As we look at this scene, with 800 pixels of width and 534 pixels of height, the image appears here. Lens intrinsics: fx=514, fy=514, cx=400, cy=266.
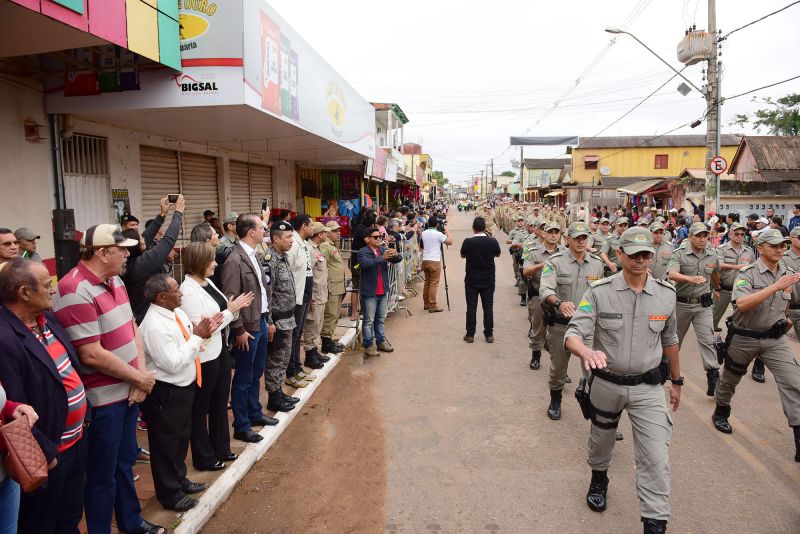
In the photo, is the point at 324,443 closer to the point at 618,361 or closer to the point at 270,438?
the point at 270,438

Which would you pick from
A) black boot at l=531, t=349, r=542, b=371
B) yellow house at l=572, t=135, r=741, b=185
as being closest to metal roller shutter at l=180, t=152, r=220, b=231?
black boot at l=531, t=349, r=542, b=371

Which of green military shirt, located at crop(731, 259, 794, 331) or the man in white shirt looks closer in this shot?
green military shirt, located at crop(731, 259, 794, 331)

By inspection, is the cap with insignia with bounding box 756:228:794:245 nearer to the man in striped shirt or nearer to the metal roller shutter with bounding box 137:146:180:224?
the man in striped shirt

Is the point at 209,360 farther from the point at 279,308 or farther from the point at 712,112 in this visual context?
the point at 712,112

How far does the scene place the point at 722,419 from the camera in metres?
5.05

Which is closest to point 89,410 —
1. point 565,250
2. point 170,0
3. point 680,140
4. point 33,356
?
point 33,356

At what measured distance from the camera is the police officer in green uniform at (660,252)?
7.35 m

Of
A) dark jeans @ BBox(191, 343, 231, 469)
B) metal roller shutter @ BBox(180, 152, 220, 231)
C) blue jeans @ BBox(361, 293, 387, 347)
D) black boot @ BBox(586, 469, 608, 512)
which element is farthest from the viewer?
metal roller shutter @ BBox(180, 152, 220, 231)

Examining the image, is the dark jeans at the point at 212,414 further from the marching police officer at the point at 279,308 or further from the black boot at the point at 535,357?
the black boot at the point at 535,357

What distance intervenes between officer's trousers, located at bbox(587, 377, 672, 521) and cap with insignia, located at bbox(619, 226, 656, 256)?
3.08ft

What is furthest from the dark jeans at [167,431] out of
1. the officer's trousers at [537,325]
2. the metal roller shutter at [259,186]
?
the metal roller shutter at [259,186]

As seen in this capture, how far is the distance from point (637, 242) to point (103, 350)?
3.44 meters

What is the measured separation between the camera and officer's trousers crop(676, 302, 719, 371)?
6.07 meters

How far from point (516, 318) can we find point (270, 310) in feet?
19.6
